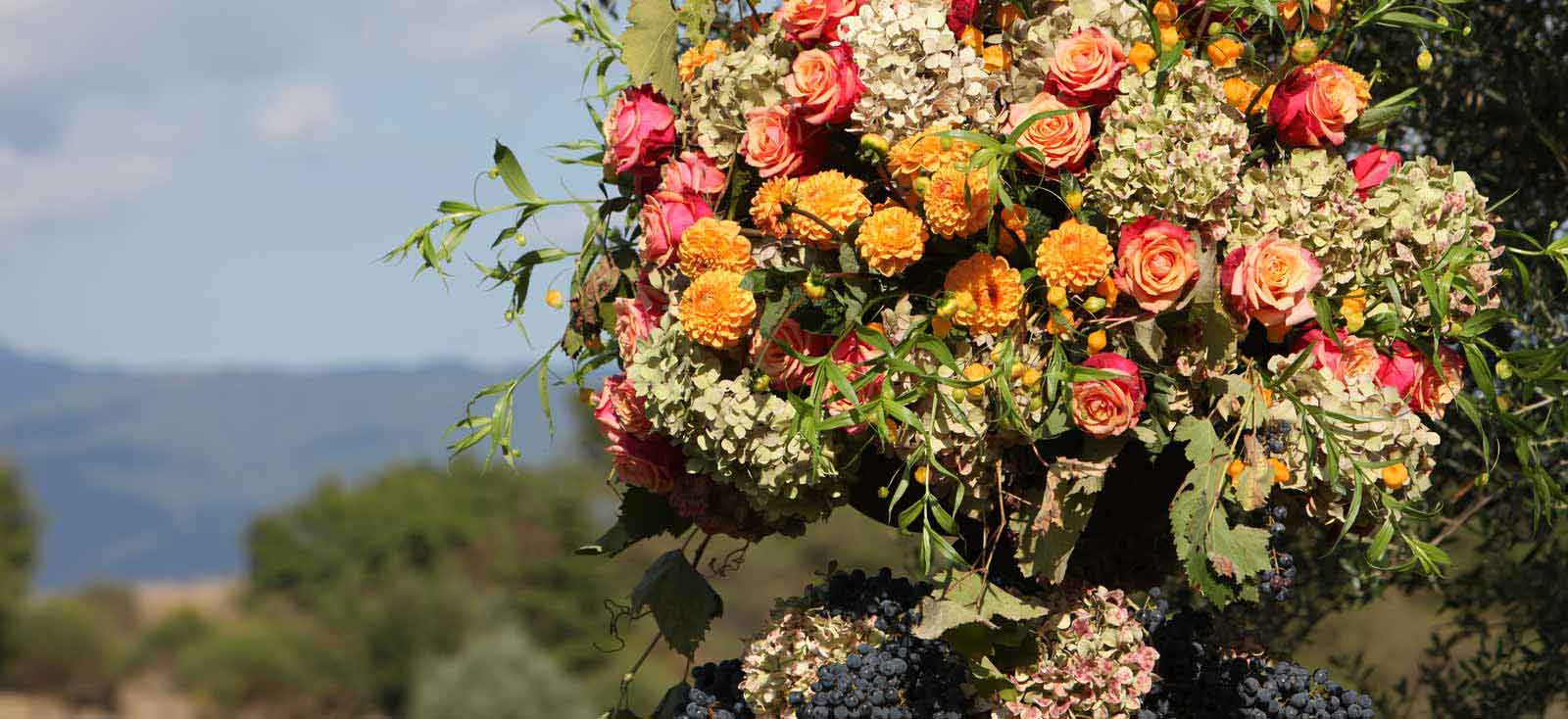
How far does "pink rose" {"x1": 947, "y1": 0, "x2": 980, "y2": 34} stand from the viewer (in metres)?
2.53

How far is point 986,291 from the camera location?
2.31m

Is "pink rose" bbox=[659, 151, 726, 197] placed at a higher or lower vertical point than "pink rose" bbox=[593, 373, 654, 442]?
higher

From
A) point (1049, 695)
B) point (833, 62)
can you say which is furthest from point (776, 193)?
point (1049, 695)

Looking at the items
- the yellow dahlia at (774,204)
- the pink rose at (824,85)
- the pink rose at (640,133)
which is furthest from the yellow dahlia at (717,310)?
the pink rose at (640,133)

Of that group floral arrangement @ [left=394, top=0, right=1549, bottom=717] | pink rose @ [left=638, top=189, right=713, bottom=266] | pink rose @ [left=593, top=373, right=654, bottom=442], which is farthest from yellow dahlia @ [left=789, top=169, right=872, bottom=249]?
pink rose @ [left=593, top=373, right=654, bottom=442]

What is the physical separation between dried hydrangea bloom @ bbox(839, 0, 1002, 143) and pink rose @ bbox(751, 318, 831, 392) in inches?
14.8

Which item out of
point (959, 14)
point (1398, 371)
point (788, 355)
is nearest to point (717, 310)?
point (788, 355)

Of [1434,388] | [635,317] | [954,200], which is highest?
[635,317]

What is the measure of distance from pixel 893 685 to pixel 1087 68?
3.68ft

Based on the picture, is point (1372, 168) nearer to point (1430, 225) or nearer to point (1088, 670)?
point (1430, 225)

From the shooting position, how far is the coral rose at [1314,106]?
2.42 meters

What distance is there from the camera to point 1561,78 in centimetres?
373

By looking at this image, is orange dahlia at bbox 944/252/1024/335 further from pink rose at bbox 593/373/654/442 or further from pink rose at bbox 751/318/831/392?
pink rose at bbox 593/373/654/442

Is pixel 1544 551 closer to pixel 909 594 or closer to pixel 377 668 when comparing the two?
pixel 909 594
